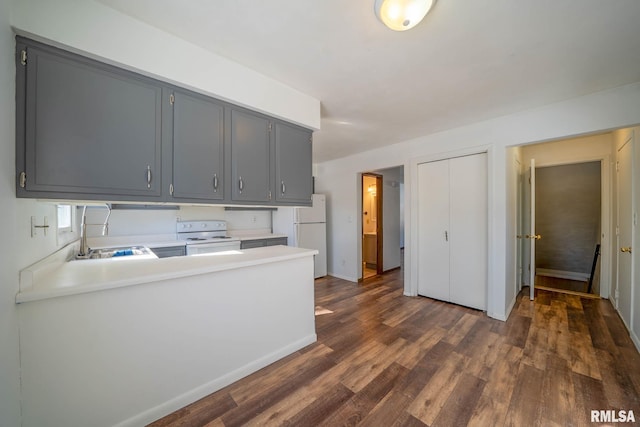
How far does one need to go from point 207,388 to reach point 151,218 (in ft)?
8.66

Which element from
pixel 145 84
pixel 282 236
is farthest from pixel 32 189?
pixel 282 236

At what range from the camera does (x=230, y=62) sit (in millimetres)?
1830

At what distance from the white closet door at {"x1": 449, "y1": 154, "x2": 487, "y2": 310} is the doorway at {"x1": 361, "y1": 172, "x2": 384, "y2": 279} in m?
1.70

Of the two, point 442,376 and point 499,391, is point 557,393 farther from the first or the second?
point 442,376

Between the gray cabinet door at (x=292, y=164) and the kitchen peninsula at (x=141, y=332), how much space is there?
64 centimetres

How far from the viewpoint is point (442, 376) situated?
1.85 m

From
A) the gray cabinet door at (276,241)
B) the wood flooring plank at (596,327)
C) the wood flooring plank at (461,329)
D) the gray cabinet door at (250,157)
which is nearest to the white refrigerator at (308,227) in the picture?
the gray cabinet door at (276,241)

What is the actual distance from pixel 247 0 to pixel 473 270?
11.9 feet

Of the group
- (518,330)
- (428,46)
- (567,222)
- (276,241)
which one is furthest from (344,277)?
(567,222)

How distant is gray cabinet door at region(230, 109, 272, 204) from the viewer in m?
1.97

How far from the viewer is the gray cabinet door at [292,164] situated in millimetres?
2268

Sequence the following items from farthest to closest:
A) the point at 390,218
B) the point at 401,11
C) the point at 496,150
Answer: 1. the point at 390,218
2. the point at 496,150
3. the point at 401,11

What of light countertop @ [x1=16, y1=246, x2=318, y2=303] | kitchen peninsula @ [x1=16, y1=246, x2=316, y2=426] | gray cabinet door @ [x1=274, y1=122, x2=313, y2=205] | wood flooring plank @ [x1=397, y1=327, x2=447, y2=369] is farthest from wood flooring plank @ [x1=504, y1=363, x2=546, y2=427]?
gray cabinet door @ [x1=274, y1=122, x2=313, y2=205]

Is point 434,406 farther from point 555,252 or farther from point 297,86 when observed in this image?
point 555,252
